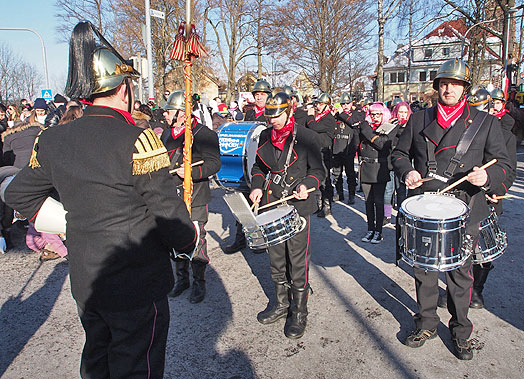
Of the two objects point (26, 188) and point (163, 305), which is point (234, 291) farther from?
point (26, 188)

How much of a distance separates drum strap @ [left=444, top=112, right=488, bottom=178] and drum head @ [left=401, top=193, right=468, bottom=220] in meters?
0.26

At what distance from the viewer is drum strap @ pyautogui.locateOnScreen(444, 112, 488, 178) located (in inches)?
130

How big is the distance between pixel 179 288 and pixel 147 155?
122 inches

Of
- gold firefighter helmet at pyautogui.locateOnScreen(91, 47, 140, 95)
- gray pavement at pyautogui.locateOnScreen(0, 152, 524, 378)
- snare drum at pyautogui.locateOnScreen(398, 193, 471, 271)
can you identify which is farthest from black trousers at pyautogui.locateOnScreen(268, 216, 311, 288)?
gold firefighter helmet at pyautogui.locateOnScreen(91, 47, 140, 95)

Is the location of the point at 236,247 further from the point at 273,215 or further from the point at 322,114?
the point at 322,114

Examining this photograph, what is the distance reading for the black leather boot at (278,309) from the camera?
160 inches

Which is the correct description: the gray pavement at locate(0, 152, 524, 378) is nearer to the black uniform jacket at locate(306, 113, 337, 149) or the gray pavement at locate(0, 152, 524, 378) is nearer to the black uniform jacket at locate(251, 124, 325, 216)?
the black uniform jacket at locate(251, 124, 325, 216)

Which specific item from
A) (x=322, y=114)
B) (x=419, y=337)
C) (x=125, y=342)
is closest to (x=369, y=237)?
(x=419, y=337)

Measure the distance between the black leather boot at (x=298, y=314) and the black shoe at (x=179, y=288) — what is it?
4.76 feet

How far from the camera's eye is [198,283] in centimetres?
466

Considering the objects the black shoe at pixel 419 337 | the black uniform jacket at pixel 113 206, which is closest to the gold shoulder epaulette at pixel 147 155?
the black uniform jacket at pixel 113 206

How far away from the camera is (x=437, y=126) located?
3.45m

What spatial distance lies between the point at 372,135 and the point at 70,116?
172 inches

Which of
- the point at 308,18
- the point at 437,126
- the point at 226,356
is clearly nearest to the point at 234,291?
the point at 226,356
